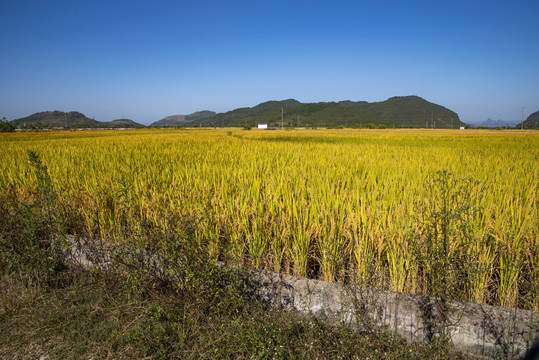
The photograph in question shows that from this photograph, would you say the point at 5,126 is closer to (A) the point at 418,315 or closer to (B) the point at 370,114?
(A) the point at 418,315

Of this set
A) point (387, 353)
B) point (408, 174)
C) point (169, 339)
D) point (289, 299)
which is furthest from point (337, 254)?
point (408, 174)

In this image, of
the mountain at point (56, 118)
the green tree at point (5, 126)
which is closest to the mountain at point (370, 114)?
the mountain at point (56, 118)

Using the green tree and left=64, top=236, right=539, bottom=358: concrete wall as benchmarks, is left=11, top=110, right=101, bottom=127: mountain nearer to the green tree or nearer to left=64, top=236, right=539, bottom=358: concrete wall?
the green tree

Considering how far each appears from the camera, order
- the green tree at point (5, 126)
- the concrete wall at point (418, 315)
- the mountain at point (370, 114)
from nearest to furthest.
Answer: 1. the concrete wall at point (418, 315)
2. the green tree at point (5, 126)
3. the mountain at point (370, 114)

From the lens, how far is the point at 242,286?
1.87 meters

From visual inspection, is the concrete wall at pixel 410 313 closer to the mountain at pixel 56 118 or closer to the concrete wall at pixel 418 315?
the concrete wall at pixel 418 315

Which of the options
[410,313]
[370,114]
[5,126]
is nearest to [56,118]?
[5,126]

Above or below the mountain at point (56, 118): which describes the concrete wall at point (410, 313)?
below

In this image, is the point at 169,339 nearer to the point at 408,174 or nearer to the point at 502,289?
the point at 502,289

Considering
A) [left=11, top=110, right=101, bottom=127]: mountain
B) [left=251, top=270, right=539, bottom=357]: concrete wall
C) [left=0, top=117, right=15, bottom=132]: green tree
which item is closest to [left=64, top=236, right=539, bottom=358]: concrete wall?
[left=251, top=270, right=539, bottom=357]: concrete wall

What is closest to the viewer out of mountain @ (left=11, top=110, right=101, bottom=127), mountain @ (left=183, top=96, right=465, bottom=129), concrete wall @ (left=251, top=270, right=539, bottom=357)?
concrete wall @ (left=251, top=270, right=539, bottom=357)

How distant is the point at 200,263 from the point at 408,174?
11.4 feet

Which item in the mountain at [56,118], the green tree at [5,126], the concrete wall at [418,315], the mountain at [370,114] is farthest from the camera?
the mountain at [56,118]

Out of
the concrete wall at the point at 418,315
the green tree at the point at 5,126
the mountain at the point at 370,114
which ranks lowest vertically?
the concrete wall at the point at 418,315
